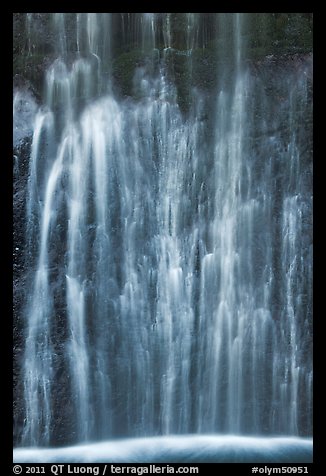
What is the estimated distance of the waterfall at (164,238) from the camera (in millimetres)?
8094

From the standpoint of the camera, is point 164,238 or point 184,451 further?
point 164,238

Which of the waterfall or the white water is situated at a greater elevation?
the waterfall

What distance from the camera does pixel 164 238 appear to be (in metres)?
8.30

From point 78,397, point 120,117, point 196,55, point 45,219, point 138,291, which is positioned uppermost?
point 196,55

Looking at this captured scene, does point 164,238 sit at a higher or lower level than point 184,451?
higher

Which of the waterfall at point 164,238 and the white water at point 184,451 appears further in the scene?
the waterfall at point 164,238

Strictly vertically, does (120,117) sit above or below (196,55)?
below

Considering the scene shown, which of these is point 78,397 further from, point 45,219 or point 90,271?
point 45,219

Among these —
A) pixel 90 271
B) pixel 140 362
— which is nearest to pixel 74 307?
pixel 90 271

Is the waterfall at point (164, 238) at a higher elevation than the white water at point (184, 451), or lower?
higher

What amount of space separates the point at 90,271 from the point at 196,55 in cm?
318

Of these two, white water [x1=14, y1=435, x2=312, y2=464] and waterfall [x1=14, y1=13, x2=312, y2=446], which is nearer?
white water [x1=14, y1=435, x2=312, y2=464]

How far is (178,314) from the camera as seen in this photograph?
821 cm

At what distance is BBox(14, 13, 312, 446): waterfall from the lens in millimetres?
8094
